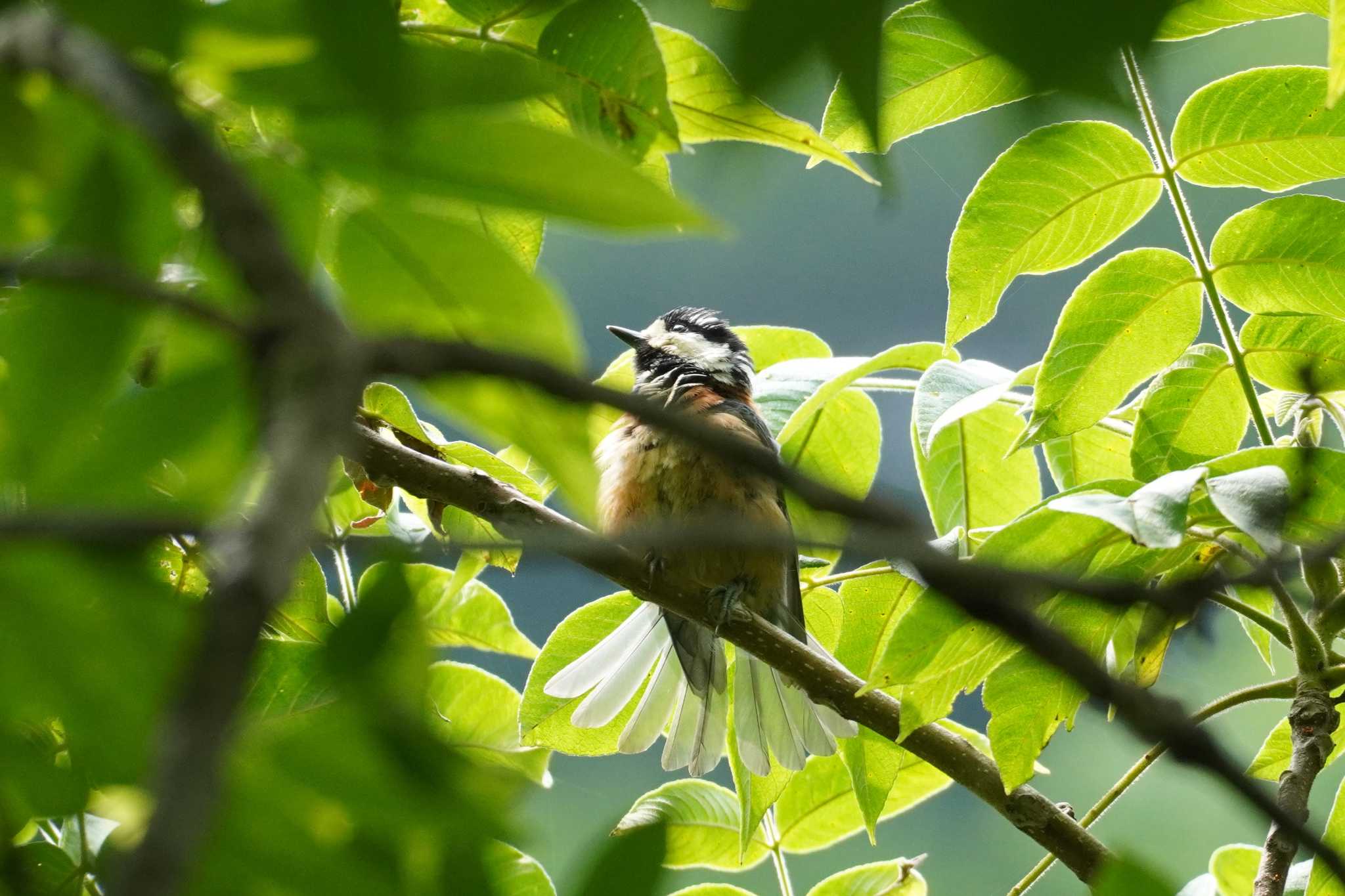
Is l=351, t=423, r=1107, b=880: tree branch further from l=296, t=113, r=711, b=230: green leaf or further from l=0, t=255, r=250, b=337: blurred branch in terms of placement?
l=0, t=255, r=250, b=337: blurred branch

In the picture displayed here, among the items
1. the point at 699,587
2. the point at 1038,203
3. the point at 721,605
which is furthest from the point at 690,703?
the point at 1038,203

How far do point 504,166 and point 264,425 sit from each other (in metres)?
0.20

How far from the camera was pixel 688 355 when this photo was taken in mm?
3539

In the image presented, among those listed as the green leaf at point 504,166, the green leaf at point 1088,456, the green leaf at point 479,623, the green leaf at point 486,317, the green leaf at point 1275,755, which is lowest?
the green leaf at point 479,623

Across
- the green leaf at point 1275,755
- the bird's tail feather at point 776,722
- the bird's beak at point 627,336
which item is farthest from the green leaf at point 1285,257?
the bird's beak at point 627,336

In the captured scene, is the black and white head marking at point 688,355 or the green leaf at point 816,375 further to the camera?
the black and white head marking at point 688,355

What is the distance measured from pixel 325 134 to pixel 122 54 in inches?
5.0

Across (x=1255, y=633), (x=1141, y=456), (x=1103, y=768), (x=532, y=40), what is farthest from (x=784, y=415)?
(x=1103, y=768)

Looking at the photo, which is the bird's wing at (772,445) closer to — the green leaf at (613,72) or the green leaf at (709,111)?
the green leaf at (709,111)

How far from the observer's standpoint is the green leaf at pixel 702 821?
Answer: 1.72m

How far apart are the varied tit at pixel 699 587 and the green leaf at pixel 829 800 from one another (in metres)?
0.05

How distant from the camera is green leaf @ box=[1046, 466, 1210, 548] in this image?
1.04 m

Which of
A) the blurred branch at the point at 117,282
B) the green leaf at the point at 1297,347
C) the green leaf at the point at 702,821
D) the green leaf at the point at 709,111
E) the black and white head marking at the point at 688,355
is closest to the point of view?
the blurred branch at the point at 117,282

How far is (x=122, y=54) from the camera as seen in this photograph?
20.6 inches
